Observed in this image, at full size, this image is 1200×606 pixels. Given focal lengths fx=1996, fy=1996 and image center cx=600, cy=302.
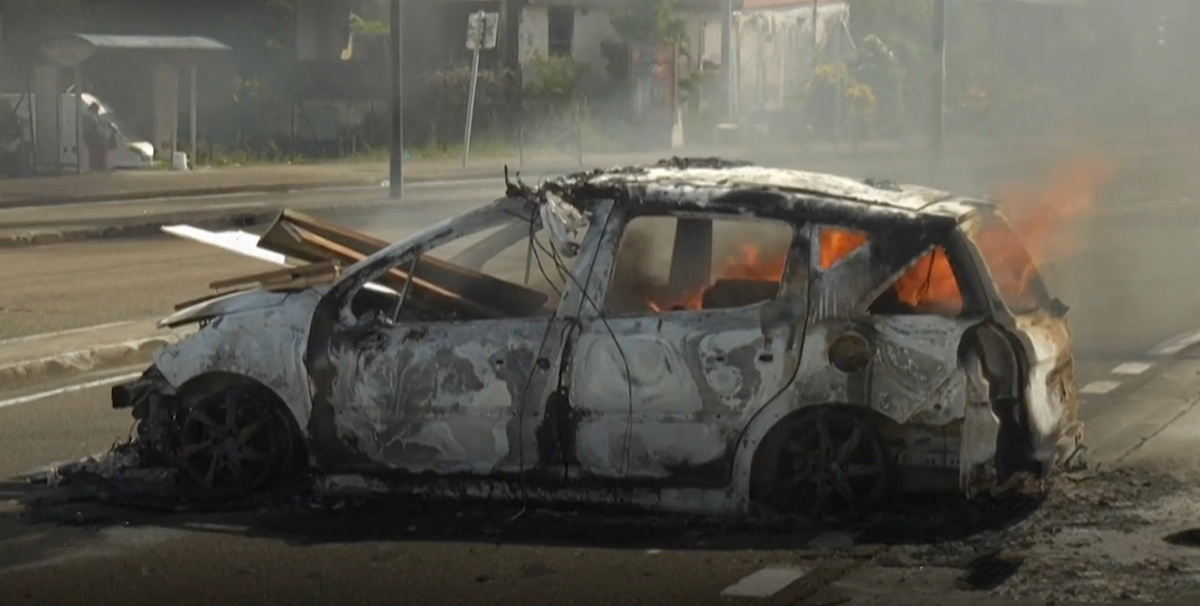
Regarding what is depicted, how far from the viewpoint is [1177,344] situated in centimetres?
1457

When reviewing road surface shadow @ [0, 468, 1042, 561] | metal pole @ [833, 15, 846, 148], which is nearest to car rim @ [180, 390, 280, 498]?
road surface shadow @ [0, 468, 1042, 561]

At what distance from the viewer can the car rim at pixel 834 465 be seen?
8.09 meters

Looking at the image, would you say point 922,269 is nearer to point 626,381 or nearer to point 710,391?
point 710,391

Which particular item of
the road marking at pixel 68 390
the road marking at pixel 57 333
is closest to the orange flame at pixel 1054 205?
the road marking at pixel 68 390

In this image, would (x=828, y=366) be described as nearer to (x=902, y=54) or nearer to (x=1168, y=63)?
(x=1168, y=63)

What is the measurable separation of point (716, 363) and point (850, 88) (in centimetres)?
4220

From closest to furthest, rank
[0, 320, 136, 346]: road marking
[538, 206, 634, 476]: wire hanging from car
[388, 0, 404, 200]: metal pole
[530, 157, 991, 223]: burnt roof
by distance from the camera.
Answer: [538, 206, 634, 476]: wire hanging from car → [530, 157, 991, 223]: burnt roof → [0, 320, 136, 346]: road marking → [388, 0, 404, 200]: metal pole

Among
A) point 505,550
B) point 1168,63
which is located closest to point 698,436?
point 505,550

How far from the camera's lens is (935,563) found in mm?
7555

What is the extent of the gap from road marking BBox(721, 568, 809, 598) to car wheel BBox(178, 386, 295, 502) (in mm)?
2323

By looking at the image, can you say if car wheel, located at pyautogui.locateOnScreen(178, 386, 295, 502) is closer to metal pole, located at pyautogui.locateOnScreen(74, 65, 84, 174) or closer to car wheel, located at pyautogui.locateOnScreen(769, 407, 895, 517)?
car wheel, located at pyautogui.locateOnScreen(769, 407, 895, 517)

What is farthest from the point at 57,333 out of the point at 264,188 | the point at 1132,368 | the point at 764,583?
the point at 264,188

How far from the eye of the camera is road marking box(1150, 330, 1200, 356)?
14.2 m

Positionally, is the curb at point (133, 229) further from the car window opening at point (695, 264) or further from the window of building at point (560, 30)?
the window of building at point (560, 30)
